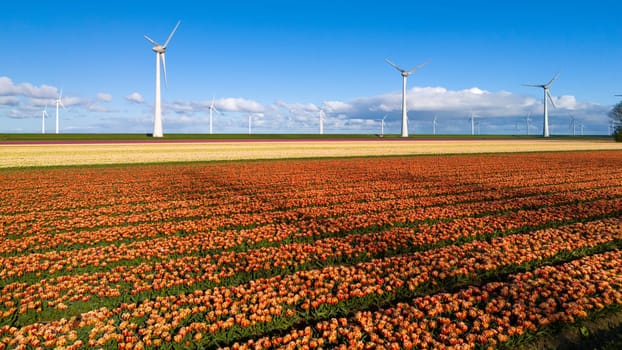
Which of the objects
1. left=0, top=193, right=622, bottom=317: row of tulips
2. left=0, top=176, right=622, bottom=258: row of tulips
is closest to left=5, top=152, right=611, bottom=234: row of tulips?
left=0, top=176, right=622, bottom=258: row of tulips

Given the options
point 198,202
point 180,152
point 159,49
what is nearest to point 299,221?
point 198,202

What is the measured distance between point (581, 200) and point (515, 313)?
1303cm

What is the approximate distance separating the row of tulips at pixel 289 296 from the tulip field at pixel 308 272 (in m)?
0.03

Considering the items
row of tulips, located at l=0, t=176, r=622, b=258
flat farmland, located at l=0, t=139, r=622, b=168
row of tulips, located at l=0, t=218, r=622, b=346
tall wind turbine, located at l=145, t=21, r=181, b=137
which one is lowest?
row of tulips, located at l=0, t=218, r=622, b=346

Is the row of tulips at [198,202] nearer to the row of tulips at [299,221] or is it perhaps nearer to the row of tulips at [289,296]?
the row of tulips at [299,221]

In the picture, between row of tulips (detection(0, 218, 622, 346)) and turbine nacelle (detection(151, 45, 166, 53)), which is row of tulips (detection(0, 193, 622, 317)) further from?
turbine nacelle (detection(151, 45, 166, 53))

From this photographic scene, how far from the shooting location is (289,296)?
7035mm

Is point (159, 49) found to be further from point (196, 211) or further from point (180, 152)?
point (196, 211)

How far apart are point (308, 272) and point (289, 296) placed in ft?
3.56

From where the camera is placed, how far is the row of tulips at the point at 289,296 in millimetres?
6031

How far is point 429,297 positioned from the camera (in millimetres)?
6828

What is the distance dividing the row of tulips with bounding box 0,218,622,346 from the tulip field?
0.03 m

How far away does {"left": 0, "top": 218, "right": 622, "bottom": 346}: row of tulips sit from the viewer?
6031mm

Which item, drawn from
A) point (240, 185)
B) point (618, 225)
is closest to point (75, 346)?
point (618, 225)
